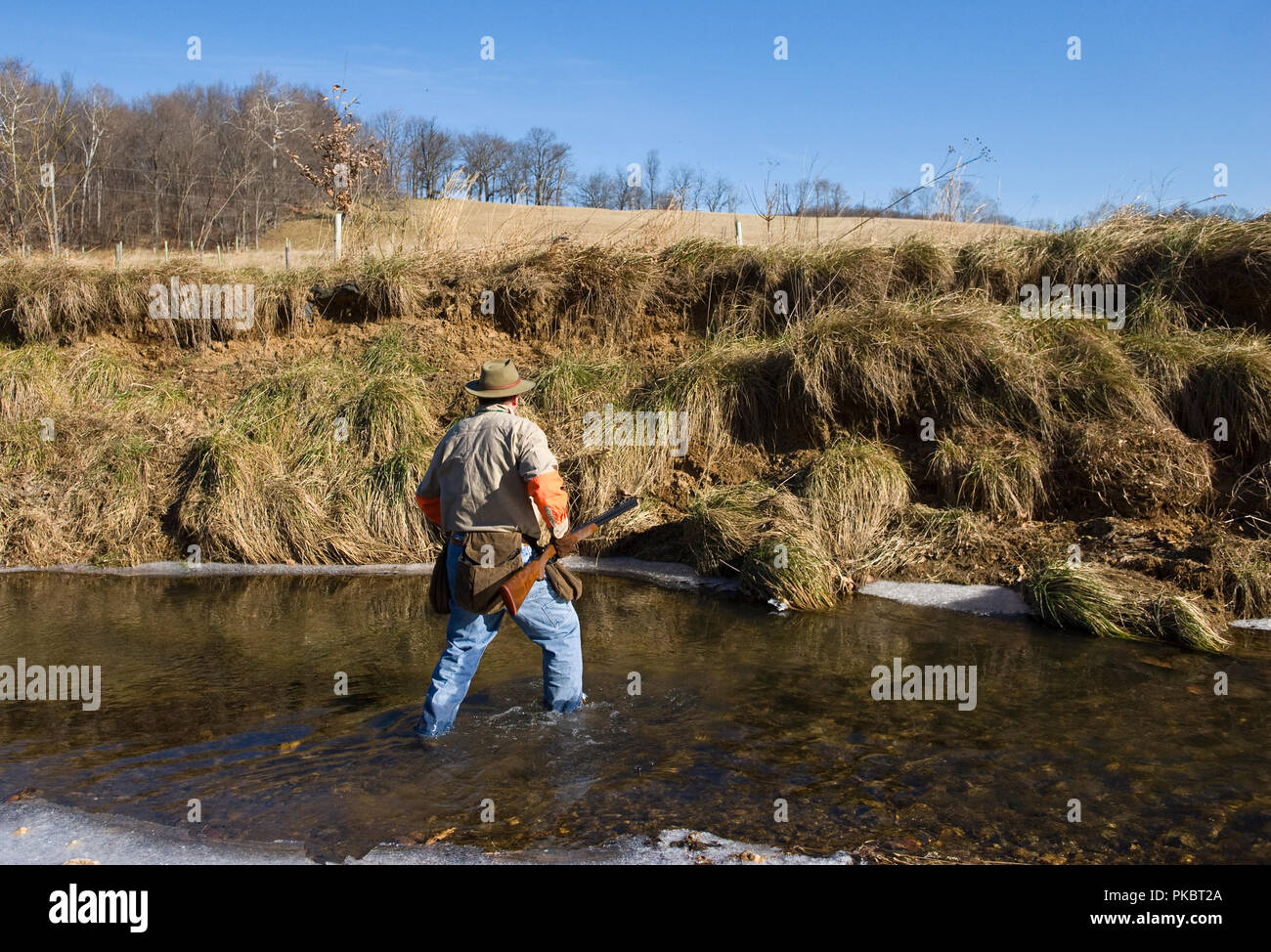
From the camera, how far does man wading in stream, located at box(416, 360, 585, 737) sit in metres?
4.81

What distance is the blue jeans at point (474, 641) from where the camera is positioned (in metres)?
4.92

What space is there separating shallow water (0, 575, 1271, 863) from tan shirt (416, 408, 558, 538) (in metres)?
1.12

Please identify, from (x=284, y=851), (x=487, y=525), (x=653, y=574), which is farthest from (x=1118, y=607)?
(x=284, y=851)

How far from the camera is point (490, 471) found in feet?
16.1

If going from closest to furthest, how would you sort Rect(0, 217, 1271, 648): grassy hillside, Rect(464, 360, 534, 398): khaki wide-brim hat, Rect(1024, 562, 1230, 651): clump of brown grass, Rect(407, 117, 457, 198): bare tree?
Rect(464, 360, 534, 398): khaki wide-brim hat < Rect(1024, 562, 1230, 651): clump of brown grass < Rect(0, 217, 1271, 648): grassy hillside < Rect(407, 117, 457, 198): bare tree

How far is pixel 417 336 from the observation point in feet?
39.0

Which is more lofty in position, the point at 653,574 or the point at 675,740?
the point at 653,574

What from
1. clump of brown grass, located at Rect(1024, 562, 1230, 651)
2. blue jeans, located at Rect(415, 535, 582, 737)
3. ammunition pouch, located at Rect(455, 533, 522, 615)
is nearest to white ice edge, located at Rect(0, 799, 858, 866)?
blue jeans, located at Rect(415, 535, 582, 737)

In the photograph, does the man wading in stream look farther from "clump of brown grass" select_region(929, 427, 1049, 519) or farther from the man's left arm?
"clump of brown grass" select_region(929, 427, 1049, 519)

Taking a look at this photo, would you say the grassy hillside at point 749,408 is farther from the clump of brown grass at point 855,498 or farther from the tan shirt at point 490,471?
the tan shirt at point 490,471

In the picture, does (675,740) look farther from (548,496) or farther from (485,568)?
(548,496)

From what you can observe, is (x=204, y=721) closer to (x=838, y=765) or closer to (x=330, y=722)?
(x=330, y=722)

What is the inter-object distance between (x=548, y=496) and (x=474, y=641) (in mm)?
866

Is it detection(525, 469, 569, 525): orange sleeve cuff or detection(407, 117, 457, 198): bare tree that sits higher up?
detection(407, 117, 457, 198): bare tree
